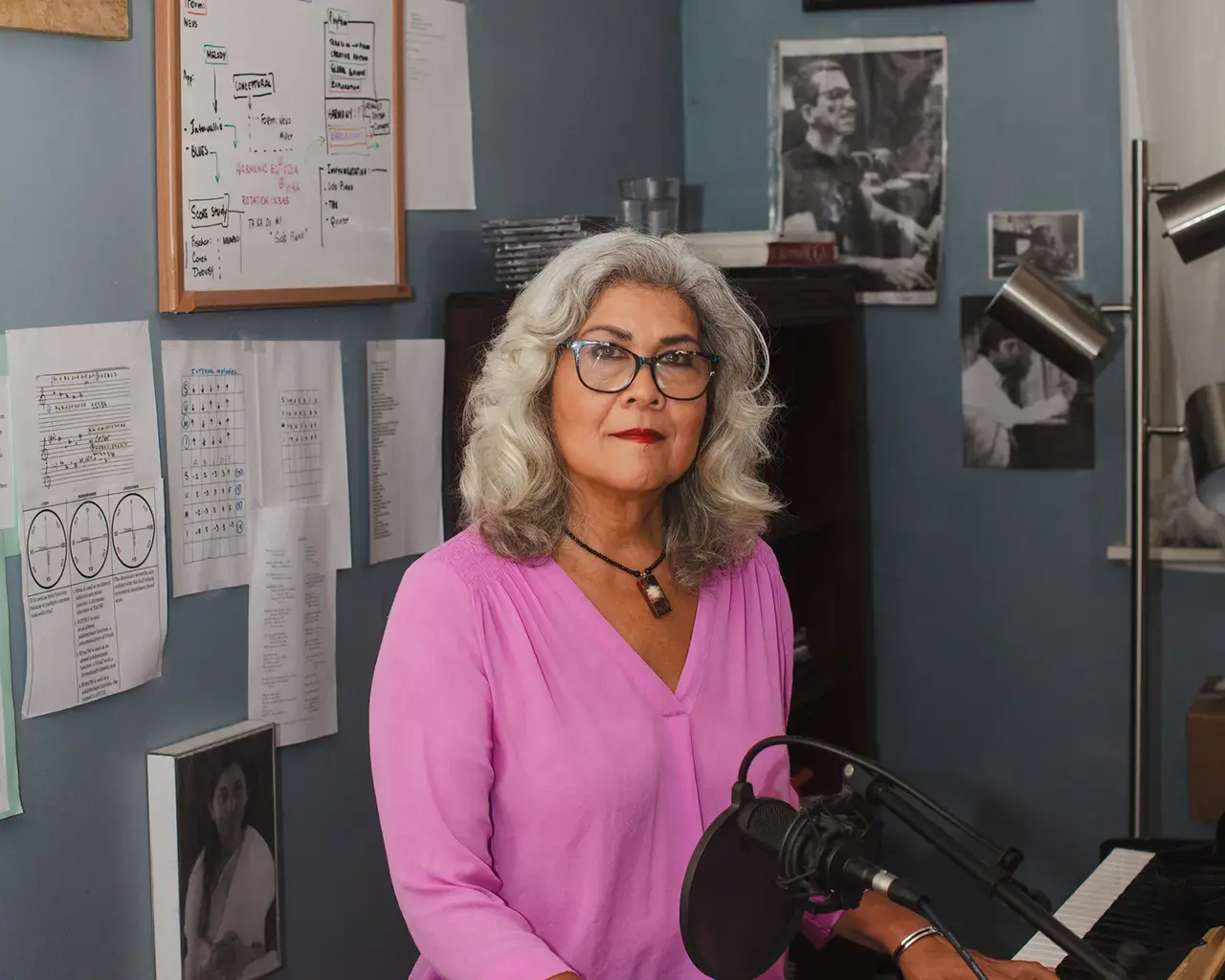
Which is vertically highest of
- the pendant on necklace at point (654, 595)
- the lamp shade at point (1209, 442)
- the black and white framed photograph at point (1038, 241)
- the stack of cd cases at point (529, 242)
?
the black and white framed photograph at point (1038, 241)

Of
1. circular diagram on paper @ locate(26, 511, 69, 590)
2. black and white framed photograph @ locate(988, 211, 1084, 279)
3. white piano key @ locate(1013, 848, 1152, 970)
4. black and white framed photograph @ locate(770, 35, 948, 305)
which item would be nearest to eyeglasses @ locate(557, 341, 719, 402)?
circular diagram on paper @ locate(26, 511, 69, 590)

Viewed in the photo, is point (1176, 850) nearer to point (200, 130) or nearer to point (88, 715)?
point (88, 715)

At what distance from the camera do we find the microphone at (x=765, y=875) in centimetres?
101

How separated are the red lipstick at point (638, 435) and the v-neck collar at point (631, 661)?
0.53 ft

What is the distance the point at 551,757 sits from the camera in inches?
59.7

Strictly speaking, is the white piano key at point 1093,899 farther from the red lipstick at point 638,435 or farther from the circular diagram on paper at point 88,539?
the circular diagram on paper at point 88,539

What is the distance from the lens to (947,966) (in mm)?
1454

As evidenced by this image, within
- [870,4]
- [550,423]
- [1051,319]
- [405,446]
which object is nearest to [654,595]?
[550,423]

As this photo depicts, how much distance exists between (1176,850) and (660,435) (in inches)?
38.3

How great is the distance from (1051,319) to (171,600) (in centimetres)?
152

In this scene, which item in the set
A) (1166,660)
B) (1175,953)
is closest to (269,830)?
(1175,953)

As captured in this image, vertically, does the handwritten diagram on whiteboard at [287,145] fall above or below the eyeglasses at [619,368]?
above

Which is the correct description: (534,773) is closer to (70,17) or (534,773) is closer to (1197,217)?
(70,17)

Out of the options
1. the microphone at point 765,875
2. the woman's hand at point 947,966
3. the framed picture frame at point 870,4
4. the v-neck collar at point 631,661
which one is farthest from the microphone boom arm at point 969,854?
the framed picture frame at point 870,4
